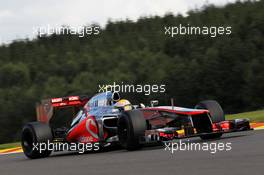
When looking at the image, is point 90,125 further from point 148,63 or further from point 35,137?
point 148,63

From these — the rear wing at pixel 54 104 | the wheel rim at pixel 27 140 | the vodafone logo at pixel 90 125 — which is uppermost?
the rear wing at pixel 54 104

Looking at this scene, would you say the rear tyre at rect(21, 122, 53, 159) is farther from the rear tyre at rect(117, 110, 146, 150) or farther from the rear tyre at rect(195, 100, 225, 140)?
the rear tyre at rect(195, 100, 225, 140)

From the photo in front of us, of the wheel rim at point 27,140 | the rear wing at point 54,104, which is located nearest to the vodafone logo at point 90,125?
the rear wing at point 54,104

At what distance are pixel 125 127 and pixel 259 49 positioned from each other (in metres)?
82.7

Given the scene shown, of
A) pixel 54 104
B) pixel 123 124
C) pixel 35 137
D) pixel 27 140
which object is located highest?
pixel 54 104

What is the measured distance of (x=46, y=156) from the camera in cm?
1429

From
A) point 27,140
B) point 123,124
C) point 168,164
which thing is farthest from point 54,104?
point 168,164

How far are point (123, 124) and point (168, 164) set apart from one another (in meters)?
3.30

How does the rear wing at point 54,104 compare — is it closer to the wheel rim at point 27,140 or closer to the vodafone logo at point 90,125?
the wheel rim at point 27,140

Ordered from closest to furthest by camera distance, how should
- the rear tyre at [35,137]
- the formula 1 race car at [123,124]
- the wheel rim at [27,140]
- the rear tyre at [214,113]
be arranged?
1. the formula 1 race car at [123,124]
2. the rear tyre at [214,113]
3. the rear tyre at [35,137]
4. the wheel rim at [27,140]

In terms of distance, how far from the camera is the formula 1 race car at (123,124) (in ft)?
40.3

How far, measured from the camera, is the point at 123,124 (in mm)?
12547

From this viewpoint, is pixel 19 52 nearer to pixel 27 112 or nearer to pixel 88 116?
pixel 27 112

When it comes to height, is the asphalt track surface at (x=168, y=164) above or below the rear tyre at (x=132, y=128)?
below
